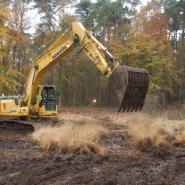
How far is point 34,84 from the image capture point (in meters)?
13.3

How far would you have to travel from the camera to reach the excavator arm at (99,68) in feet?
31.8

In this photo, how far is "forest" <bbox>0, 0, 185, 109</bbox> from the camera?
868 inches

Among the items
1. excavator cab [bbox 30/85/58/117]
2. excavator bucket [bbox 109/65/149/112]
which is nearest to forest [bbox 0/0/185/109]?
excavator cab [bbox 30/85/58/117]

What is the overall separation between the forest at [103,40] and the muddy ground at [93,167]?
11.2 metres

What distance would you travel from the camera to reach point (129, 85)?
9602 millimetres

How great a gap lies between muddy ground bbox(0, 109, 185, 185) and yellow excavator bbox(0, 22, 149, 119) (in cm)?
214

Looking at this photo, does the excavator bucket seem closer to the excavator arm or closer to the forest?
the excavator arm

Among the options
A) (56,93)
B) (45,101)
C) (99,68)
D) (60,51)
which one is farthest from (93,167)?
(56,93)

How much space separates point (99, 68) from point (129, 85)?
1521mm

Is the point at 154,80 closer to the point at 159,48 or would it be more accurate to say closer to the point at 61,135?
the point at 159,48

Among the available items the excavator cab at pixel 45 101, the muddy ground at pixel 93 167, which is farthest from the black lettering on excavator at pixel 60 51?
the muddy ground at pixel 93 167

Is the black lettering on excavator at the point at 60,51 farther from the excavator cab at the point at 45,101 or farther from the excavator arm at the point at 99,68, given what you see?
the excavator cab at the point at 45,101

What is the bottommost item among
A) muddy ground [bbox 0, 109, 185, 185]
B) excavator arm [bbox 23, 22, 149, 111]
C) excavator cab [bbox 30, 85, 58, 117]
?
muddy ground [bbox 0, 109, 185, 185]

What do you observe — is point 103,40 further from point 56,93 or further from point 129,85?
point 129,85
